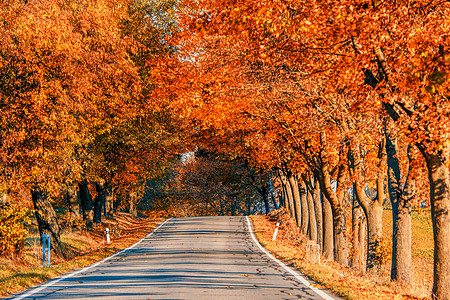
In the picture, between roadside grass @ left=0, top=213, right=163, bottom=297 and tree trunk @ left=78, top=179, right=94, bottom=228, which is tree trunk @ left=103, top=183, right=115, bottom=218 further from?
tree trunk @ left=78, top=179, right=94, bottom=228

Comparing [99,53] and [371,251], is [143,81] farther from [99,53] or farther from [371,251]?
[371,251]

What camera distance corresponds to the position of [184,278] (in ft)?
37.7

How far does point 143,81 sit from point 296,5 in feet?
46.7

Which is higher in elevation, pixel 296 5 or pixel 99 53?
pixel 99 53

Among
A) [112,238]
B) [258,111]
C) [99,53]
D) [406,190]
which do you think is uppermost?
[99,53]

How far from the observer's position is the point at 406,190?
12883mm

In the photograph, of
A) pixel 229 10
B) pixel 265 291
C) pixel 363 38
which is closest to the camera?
pixel 363 38

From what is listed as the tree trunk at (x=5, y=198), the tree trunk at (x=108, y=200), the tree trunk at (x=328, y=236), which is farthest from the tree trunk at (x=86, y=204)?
the tree trunk at (x=328, y=236)

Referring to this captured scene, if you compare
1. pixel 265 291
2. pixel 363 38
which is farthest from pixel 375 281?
pixel 363 38

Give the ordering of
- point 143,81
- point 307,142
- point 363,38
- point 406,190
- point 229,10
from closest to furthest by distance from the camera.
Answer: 1. point 363,38
2. point 229,10
3. point 406,190
4. point 307,142
5. point 143,81

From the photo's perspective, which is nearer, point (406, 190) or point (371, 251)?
point (406, 190)

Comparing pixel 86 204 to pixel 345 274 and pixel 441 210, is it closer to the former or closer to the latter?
pixel 345 274

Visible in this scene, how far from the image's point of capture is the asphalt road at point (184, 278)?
9.11 meters

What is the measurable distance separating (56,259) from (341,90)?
10.9m
